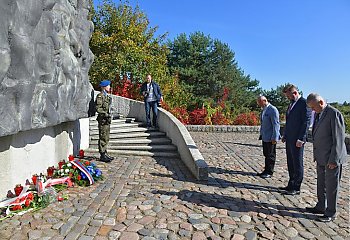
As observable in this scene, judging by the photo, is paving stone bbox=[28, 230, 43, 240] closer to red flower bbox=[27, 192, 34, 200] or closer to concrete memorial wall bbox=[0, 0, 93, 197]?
red flower bbox=[27, 192, 34, 200]

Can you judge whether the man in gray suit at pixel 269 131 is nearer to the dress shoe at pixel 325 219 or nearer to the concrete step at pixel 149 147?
the dress shoe at pixel 325 219

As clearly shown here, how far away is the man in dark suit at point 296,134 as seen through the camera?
493cm

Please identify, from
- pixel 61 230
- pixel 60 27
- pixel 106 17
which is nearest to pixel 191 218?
pixel 61 230

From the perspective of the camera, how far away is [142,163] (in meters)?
7.28

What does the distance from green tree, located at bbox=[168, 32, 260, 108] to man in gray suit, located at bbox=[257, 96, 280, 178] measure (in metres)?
21.0

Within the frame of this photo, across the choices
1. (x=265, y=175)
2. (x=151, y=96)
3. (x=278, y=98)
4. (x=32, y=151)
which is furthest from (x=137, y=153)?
(x=278, y=98)

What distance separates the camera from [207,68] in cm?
2923

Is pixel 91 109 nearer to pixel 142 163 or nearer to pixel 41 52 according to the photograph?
pixel 142 163

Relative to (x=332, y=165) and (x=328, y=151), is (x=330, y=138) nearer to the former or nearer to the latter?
(x=328, y=151)

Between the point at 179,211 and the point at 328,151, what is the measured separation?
90.2 inches

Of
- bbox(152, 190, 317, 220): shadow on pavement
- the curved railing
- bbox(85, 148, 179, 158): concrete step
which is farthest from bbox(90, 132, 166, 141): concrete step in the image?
bbox(152, 190, 317, 220): shadow on pavement

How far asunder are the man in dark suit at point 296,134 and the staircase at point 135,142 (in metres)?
3.58

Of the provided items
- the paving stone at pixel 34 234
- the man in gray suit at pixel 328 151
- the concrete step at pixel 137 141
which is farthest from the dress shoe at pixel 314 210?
the concrete step at pixel 137 141

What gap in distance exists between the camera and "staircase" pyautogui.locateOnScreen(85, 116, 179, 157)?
8164 millimetres
